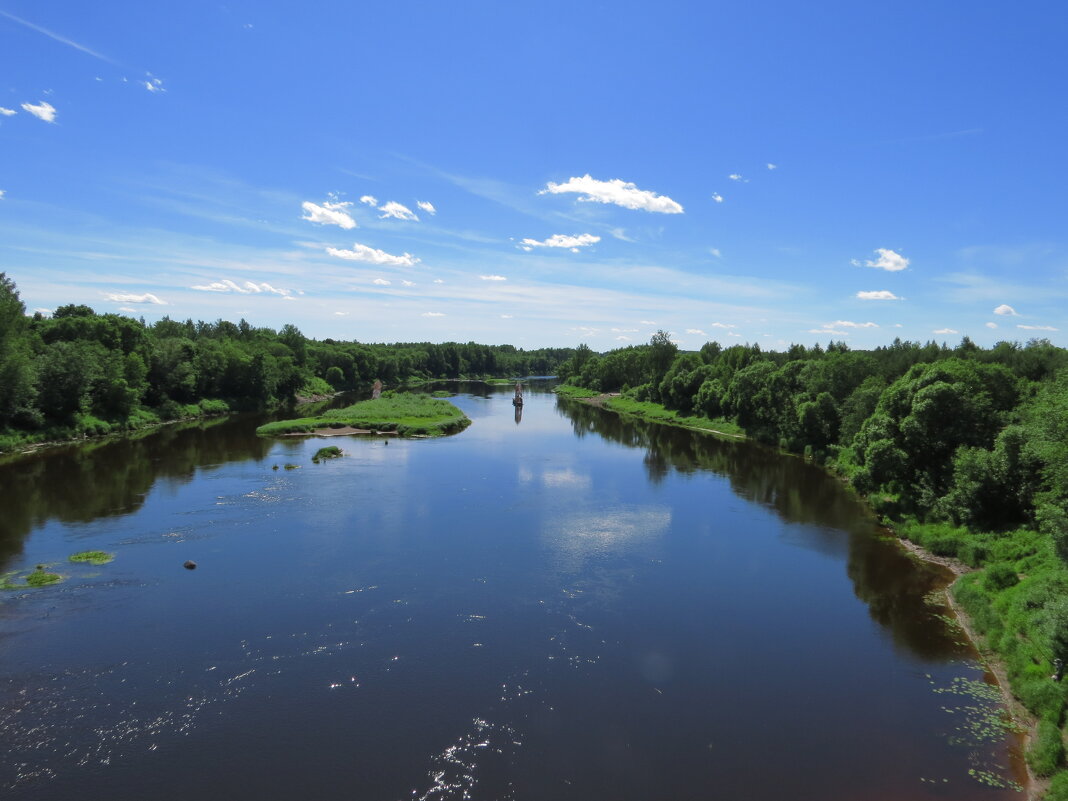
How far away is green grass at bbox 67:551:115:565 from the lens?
26.5 metres

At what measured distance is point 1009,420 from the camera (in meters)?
34.6

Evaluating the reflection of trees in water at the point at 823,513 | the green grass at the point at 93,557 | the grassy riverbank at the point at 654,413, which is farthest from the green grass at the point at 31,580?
the grassy riverbank at the point at 654,413

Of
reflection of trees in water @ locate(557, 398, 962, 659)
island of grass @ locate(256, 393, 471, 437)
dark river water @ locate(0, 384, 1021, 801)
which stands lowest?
dark river water @ locate(0, 384, 1021, 801)

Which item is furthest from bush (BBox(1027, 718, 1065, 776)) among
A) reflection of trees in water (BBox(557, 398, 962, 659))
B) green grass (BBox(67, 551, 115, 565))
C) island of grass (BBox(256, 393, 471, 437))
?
island of grass (BBox(256, 393, 471, 437))

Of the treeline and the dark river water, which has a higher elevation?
the treeline

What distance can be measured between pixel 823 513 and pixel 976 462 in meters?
10.6

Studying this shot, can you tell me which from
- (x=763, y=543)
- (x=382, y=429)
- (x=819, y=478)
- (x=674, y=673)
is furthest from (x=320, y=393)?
(x=674, y=673)

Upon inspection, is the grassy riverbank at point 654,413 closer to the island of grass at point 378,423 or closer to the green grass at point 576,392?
the green grass at point 576,392

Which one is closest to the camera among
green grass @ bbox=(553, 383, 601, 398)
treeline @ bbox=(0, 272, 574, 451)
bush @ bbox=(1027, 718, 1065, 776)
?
bush @ bbox=(1027, 718, 1065, 776)

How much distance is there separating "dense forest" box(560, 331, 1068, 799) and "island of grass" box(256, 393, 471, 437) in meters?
35.8

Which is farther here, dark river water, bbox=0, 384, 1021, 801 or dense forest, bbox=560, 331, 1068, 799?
dense forest, bbox=560, 331, 1068, 799

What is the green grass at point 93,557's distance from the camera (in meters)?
26.5

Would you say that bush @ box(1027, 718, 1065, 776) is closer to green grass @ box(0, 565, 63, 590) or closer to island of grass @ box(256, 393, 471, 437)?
green grass @ box(0, 565, 63, 590)

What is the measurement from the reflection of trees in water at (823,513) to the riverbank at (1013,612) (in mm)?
1142
